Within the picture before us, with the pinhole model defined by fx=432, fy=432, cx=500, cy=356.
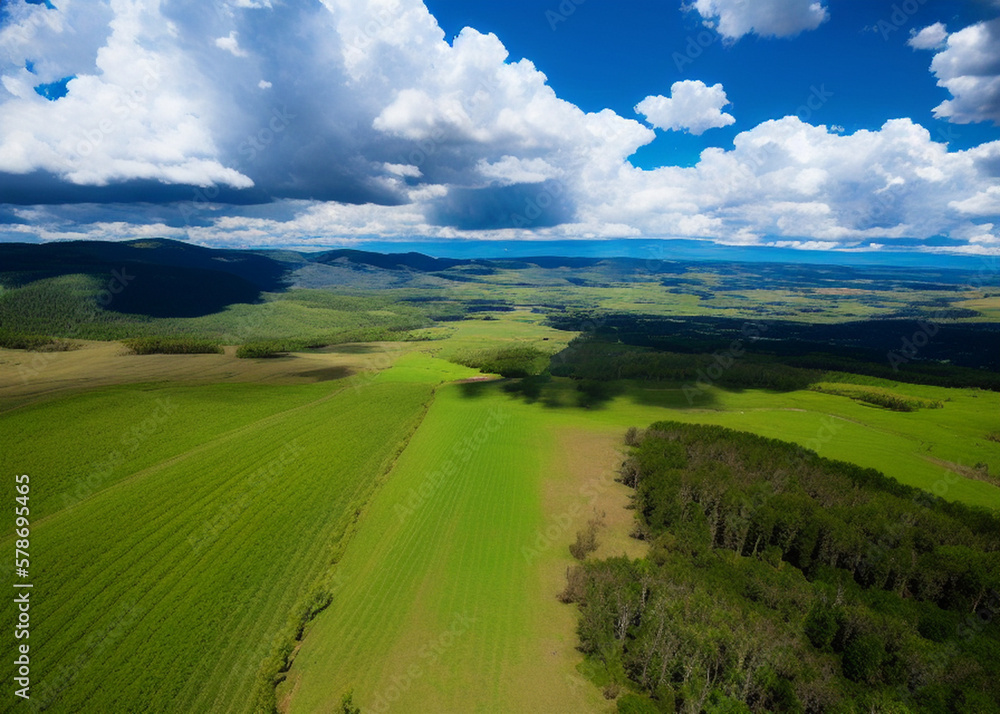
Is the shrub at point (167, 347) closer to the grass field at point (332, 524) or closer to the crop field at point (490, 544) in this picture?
the grass field at point (332, 524)

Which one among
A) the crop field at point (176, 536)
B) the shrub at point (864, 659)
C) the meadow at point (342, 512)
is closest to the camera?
the shrub at point (864, 659)

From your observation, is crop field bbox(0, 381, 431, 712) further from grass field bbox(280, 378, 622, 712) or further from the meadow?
grass field bbox(280, 378, 622, 712)

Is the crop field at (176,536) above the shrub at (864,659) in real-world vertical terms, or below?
below

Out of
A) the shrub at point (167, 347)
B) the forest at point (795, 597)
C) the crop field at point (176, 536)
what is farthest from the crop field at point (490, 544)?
the shrub at point (167, 347)

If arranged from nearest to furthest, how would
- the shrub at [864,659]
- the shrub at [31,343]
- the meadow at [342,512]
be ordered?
the shrub at [864,659] → the meadow at [342,512] → the shrub at [31,343]

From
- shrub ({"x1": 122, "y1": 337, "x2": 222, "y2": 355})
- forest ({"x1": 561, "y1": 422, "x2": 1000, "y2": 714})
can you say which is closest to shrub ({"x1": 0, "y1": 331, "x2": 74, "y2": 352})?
shrub ({"x1": 122, "y1": 337, "x2": 222, "y2": 355})

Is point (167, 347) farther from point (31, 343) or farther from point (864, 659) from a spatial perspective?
point (864, 659)

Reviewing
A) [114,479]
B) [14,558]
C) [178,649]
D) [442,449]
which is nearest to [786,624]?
[178,649]

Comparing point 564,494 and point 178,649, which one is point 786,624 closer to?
point 564,494
